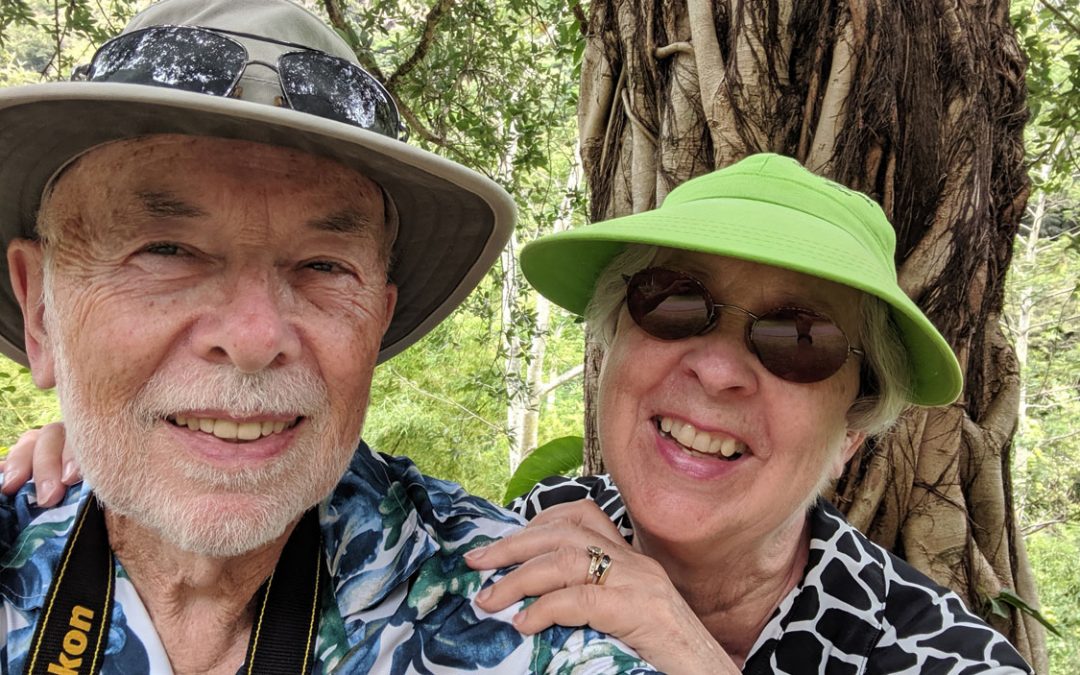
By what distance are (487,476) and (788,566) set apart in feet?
36.9

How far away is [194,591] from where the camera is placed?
1.53 metres

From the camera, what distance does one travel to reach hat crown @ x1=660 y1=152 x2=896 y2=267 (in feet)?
5.60

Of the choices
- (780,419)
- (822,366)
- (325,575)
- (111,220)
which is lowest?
(325,575)

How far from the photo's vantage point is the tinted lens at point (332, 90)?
1.34m

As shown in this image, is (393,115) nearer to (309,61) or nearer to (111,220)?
(309,61)

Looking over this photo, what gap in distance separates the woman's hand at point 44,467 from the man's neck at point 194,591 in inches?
5.5

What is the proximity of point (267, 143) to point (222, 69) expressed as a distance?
0.42 feet

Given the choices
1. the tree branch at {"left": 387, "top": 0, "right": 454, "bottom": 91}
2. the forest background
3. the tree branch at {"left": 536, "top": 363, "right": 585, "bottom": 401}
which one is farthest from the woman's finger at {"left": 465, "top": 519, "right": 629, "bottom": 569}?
the tree branch at {"left": 536, "top": 363, "right": 585, "bottom": 401}

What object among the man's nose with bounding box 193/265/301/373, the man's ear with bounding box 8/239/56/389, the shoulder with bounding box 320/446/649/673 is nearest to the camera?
the man's nose with bounding box 193/265/301/373

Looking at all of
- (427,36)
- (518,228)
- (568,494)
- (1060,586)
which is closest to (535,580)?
(568,494)

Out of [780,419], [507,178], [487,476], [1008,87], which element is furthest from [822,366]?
[487,476]

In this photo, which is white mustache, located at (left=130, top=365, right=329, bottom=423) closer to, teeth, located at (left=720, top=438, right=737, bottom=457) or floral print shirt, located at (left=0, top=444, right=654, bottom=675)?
floral print shirt, located at (left=0, top=444, right=654, bottom=675)

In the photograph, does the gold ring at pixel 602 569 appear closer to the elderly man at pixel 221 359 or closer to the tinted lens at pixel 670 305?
the elderly man at pixel 221 359

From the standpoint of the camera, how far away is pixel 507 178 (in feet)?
17.8
